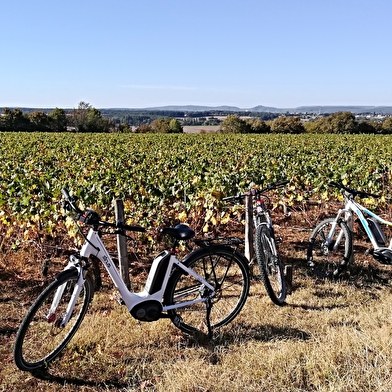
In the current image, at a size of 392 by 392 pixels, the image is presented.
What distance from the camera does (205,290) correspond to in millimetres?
3584

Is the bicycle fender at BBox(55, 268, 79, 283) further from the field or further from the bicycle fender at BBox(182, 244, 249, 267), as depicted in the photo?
the bicycle fender at BBox(182, 244, 249, 267)

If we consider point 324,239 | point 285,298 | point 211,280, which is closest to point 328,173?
point 324,239

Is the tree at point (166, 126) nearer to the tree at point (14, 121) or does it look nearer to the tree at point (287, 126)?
the tree at point (287, 126)

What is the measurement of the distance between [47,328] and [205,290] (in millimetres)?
1398

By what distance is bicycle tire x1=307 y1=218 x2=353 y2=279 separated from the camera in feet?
15.7

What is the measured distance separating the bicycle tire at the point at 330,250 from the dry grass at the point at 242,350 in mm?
409

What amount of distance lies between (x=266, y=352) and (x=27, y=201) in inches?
139

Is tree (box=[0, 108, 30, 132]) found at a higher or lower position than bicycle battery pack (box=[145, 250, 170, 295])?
higher

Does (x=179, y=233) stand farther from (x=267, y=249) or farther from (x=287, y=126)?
(x=287, y=126)

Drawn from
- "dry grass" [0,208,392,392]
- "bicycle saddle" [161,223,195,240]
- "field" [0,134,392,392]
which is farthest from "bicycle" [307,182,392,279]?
"bicycle saddle" [161,223,195,240]

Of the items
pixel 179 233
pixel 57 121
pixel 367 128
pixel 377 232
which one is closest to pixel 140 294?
pixel 179 233

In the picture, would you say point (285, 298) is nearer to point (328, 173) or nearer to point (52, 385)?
point (52, 385)

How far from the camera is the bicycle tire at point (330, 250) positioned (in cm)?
478

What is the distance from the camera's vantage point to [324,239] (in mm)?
5148
